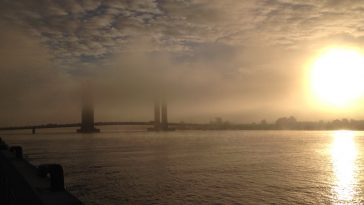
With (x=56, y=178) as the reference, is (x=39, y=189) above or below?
below

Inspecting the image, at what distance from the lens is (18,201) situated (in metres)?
13.6

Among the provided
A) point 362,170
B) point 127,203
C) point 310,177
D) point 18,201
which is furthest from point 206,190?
point 362,170

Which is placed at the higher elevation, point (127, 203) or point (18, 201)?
point (18, 201)

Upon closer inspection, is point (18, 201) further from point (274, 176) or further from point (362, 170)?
point (362, 170)

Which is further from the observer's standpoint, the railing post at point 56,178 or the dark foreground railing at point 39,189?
the railing post at point 56,178

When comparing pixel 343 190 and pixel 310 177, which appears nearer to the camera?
pixel 343 190

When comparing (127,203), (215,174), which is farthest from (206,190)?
(215,174)

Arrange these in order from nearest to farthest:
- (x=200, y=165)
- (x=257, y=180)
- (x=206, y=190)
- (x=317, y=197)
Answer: (x=317, y=197), (x=206, y=190), (x=257, y=180), (x=200, y=165)

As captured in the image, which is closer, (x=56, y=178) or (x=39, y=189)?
(x=56, y=178)

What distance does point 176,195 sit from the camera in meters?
35.9

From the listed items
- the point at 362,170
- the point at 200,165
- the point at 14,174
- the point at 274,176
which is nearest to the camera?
the point at 14,174

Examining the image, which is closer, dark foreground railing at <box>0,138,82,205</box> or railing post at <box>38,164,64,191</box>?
dark foreground railing at <box>0,138,82,205</box>

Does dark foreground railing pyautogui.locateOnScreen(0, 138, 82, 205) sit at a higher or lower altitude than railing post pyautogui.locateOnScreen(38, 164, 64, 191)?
lower

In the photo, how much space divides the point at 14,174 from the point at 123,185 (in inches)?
899
